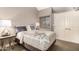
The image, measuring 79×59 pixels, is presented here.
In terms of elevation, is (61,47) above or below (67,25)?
below

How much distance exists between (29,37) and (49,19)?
0.44 metres

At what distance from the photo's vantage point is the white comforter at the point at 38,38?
127 centimetres

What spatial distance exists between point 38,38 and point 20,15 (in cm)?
48

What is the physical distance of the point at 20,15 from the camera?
1351mm

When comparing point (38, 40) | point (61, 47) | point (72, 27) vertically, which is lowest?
point (61, 47)

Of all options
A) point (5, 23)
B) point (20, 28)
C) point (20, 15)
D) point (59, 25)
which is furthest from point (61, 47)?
point (5, 23)

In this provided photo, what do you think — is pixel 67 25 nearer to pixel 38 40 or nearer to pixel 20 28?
pixel 38 40

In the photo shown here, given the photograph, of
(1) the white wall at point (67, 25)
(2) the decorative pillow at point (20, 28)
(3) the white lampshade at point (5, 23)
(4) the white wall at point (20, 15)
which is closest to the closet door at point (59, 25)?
(1) the white wall at point (67, 25)

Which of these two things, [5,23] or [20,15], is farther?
[20,15]

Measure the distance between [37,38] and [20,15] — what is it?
466 millimetres

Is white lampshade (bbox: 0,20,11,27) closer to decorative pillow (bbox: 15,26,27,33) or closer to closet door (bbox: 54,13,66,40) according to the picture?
decorative pillow (bbox: 15,26,27,33)
